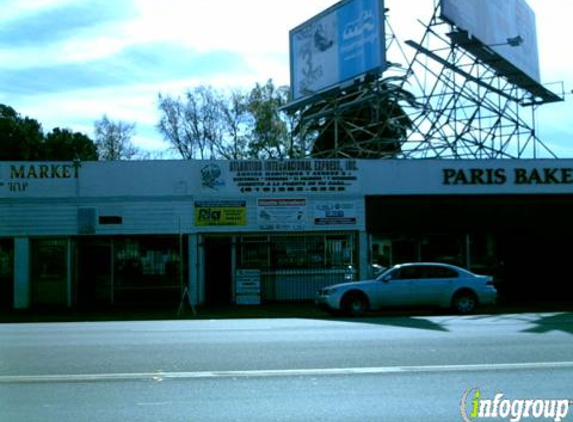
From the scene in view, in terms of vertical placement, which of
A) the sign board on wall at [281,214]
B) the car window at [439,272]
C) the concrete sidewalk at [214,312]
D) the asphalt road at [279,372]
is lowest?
the concrete sidewalk at [214,312]

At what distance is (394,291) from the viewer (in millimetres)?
19094

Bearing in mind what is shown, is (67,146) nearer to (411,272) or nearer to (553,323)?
(411,272)

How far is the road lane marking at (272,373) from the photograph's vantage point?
9.42 m

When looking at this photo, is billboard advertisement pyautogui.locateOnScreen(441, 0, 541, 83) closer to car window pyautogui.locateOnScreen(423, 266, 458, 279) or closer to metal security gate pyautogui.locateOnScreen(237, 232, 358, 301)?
metal security gate pyautogui.locateOnScreen(237, 232, 358, 301)

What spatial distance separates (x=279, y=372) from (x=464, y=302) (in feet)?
35.6

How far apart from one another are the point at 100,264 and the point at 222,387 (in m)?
17.1

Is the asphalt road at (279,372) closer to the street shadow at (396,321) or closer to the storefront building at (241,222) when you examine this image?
the street shadow at (396,321)

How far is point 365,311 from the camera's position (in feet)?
62.7

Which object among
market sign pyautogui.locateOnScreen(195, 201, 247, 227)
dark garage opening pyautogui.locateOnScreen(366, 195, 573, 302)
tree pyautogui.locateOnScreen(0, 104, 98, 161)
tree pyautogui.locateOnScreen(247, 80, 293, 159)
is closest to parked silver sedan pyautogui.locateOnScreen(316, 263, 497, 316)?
dark garage opening pyautogui.locateOnScreen(366, 195, 573, 302)

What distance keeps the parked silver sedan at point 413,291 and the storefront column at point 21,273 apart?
10.5 metres

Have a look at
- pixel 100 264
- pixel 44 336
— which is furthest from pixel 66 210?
pixel 44 336

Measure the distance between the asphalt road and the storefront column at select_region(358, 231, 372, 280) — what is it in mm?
9185

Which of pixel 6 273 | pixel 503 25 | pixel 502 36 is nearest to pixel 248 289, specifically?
pixel 6 273

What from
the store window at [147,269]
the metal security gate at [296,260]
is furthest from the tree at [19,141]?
the metal security gate at [296,260]
